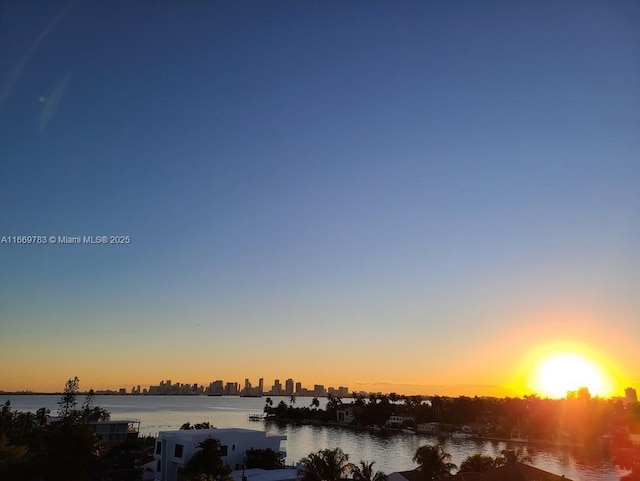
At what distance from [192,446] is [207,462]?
2195mm

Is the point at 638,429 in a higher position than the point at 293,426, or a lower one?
higher

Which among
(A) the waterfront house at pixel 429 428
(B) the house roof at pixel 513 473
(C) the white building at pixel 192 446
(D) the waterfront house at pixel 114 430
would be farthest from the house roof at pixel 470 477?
(A) the waterfront house at pixel 429 428

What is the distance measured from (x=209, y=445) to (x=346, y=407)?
125 metres

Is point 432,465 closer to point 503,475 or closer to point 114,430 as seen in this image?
point 503,475

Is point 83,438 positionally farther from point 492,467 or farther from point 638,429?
point 638,429

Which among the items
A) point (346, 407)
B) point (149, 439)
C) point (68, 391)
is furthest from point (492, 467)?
point (346, 407)

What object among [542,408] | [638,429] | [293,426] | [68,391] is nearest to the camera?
[638,429]

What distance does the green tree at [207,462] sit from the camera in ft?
119

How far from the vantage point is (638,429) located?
5738 centimetres

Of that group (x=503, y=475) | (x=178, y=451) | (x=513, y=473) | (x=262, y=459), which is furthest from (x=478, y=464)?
(x=178, y=451)

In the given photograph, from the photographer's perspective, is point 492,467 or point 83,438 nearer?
point 83,438

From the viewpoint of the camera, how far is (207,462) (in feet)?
120

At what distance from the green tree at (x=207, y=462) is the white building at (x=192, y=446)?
90 centimetres

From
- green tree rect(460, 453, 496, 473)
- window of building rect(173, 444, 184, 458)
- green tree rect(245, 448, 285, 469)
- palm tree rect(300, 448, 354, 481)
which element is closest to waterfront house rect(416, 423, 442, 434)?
green tree rect(460, 453, 496, 473)
